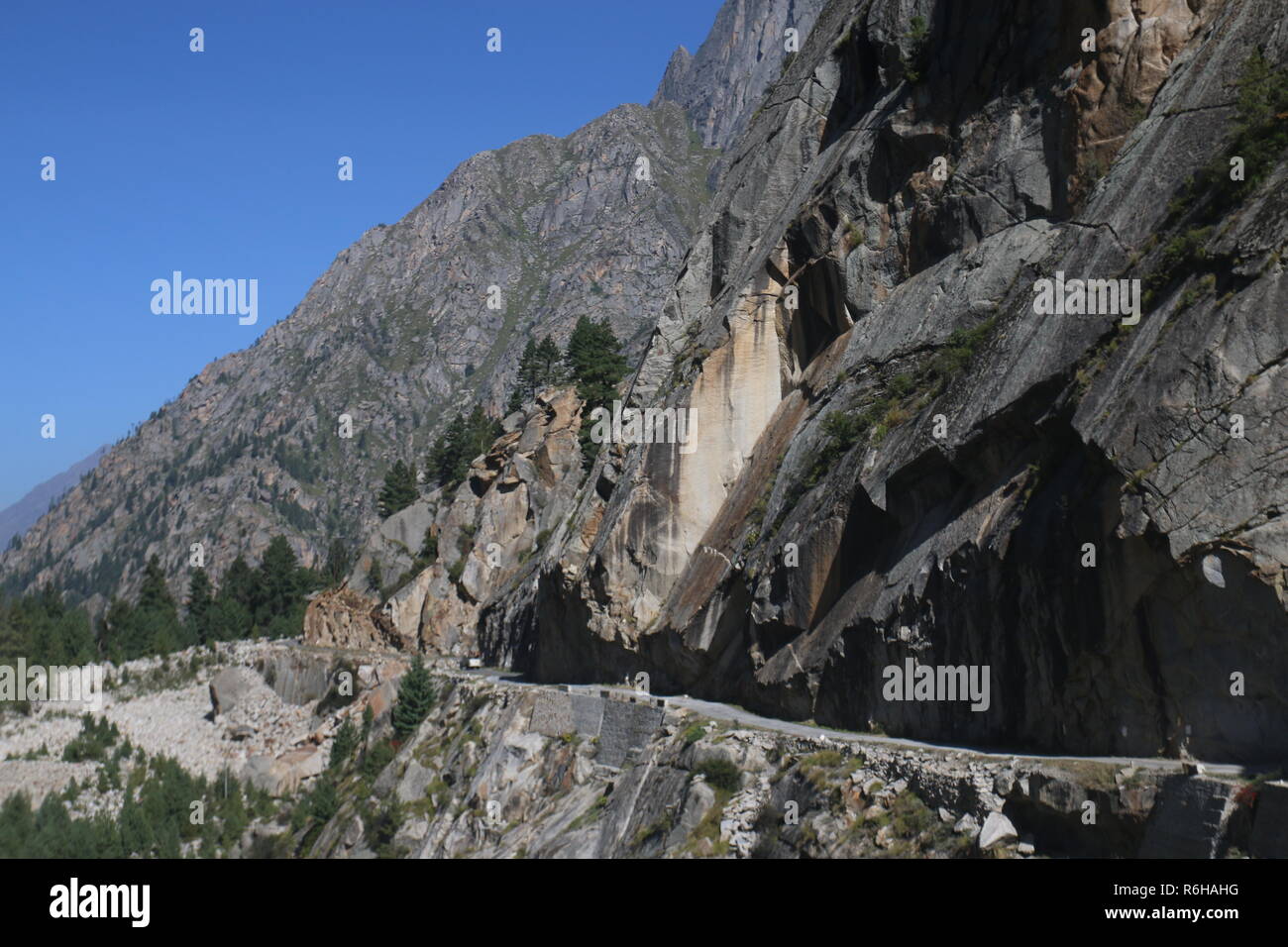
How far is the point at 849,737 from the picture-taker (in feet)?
85.6

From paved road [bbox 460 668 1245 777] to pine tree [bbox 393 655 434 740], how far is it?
290 inches

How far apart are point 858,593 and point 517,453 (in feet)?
139

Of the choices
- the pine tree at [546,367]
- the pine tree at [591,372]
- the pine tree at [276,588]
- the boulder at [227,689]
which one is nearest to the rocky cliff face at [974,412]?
the pine tree at [591,372]

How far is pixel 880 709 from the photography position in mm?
26859

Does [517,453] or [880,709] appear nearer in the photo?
[880,709]

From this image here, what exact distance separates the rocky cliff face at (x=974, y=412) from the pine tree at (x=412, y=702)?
245 inches

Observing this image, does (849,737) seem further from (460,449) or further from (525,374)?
(525,374)

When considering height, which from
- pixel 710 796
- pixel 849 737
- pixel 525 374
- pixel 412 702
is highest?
pixel 525 374

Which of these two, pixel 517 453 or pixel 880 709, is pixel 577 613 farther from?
pixel 517 453

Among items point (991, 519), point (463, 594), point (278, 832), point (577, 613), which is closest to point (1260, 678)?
point (991, 519)

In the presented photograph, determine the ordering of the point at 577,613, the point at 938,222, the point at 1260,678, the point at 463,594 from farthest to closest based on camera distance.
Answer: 1. the point at 463,594
2. the point at 577,613
3. the point at 938,222
4. the point at 1260,678

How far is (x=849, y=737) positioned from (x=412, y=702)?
30.4 metres

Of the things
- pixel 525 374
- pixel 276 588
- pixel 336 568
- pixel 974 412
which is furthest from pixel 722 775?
pixel 336 568

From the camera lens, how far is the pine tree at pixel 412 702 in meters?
51.5
